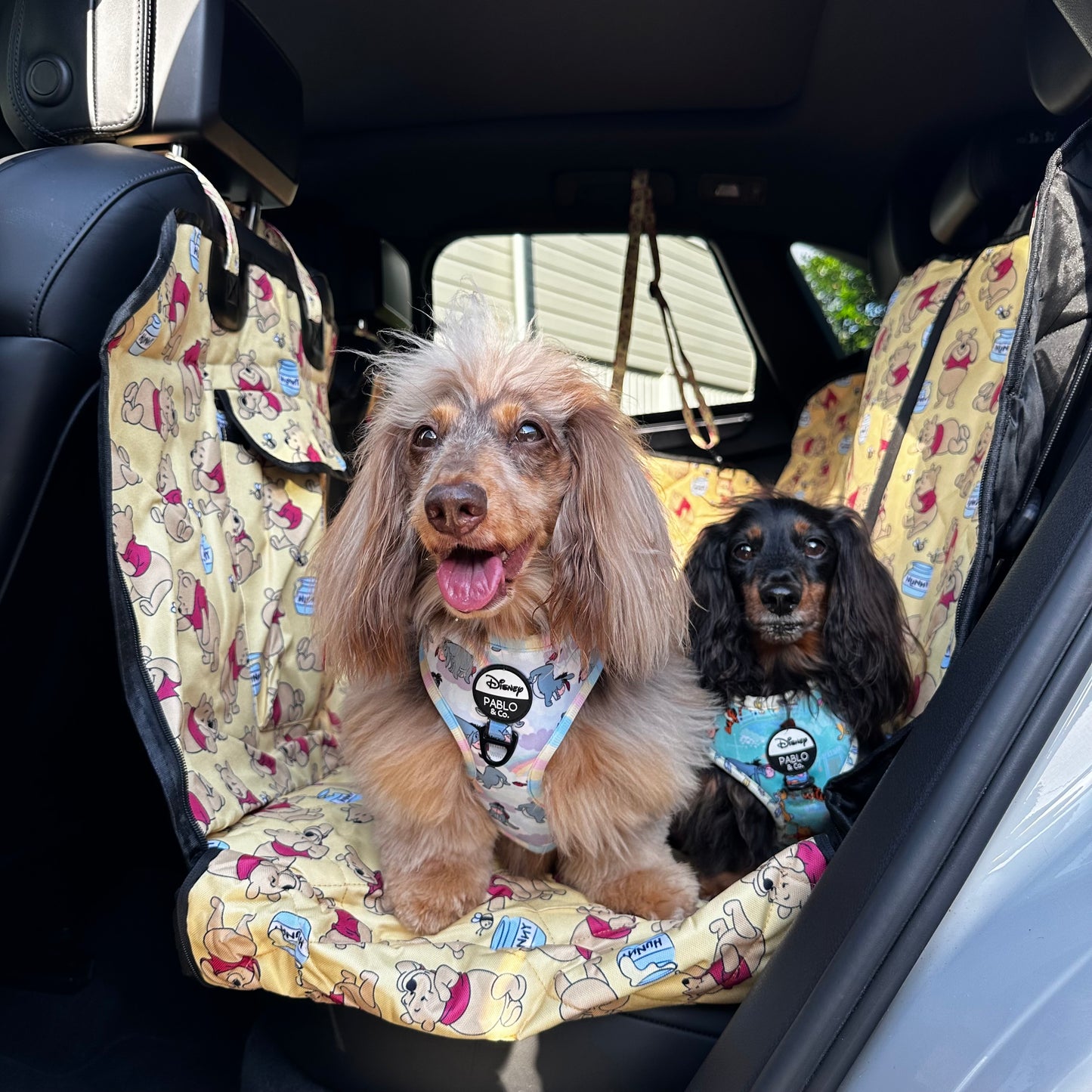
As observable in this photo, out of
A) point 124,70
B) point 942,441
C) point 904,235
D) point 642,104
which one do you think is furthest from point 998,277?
point 124,70

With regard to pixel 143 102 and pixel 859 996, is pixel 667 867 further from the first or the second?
pixel 143 102

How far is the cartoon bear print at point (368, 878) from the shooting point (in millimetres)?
1770

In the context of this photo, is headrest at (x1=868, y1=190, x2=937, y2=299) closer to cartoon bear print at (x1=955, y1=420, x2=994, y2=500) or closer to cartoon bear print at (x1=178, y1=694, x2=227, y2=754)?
cartoon bear print at (x1=955, y1=420, x2=994, y2=500)

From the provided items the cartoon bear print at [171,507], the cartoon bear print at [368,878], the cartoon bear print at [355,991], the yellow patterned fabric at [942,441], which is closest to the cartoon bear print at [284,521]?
the cartoon bear print at [171,507]

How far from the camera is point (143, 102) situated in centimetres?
187

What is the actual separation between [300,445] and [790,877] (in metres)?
1.57

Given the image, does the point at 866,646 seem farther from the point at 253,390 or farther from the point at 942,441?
the point at 253,390

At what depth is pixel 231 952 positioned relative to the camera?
A: 151cm

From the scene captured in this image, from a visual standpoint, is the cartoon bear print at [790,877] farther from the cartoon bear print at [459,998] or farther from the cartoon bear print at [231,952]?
the cartoon bear print at [231,952]

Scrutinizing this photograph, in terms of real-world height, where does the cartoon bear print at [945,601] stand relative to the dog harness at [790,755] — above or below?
above

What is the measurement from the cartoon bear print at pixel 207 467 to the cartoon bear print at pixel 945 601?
1679 millimetres

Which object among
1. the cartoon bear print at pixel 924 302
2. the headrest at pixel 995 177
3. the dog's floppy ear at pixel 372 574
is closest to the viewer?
the dog's floppy ear at pixel 372 574

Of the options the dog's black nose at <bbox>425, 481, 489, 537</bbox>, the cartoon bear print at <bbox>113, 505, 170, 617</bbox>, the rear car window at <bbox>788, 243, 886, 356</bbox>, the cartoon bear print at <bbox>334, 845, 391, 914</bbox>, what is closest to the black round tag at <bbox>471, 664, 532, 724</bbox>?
the dog's black nose at <bbox>425, 481, 489, 537</bbox>

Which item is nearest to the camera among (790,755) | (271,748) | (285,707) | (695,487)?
(790,755)
